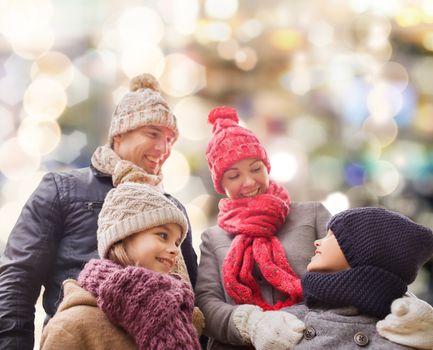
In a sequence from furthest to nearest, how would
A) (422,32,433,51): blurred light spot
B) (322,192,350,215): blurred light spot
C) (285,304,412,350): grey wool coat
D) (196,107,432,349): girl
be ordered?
(422,32,433,51): blurred light spot < (322,192,350,215): blurred light spot < (196,107,432,349): girl < (285,304,412,350): grey wool coat

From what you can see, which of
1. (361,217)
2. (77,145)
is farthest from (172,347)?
(77,145)

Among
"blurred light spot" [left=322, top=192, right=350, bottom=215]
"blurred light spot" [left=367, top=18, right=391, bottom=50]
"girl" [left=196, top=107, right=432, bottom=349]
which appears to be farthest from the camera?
"blurred light spot" [left=367, top=18, right=391, bottom=50]

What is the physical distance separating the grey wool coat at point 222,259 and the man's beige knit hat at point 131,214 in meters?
0.28

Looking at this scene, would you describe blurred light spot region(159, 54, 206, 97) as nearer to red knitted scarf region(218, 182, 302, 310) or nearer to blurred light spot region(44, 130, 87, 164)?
blurred light spot region(44, 130, 87, 164)

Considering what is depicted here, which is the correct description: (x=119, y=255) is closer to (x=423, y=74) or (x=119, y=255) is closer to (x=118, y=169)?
(x=118, y=169)

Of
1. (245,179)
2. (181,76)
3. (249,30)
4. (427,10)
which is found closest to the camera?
(245,179)

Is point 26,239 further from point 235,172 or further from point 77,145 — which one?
point 77,145

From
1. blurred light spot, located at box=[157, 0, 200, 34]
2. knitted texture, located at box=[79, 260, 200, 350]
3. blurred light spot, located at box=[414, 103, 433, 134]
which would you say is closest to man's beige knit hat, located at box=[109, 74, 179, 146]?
knitted texture, located at box=[79, 260, 200, 350]

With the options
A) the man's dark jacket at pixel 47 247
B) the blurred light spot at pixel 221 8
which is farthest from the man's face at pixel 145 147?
the blurred light spot at pixel 221 8

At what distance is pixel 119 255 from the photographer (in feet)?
4.28

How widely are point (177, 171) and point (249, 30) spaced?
1.37m

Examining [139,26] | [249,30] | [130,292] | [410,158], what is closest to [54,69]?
[139,26]

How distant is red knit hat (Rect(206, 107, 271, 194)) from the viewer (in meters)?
1.71

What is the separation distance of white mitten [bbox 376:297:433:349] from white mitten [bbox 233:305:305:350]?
22cm
